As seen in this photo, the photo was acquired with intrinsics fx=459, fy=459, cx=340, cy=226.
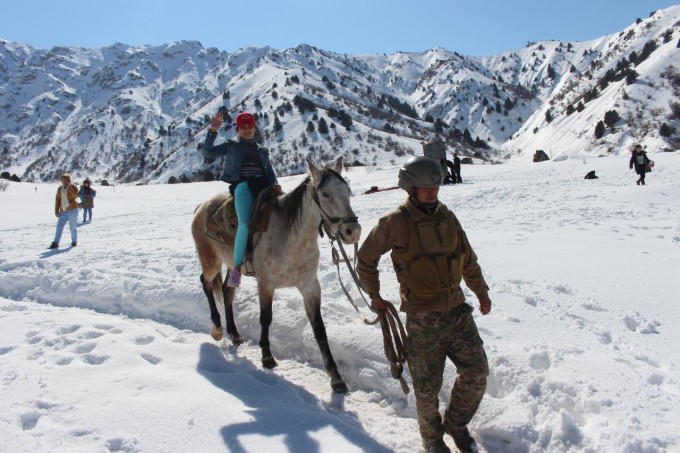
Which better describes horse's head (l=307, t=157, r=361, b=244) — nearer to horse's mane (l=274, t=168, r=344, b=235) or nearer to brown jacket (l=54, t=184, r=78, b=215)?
horse's mane (l=274, t=168, r=344, b=235)

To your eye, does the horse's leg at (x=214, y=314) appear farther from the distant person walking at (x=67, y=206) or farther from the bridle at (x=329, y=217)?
the distant person walking at (x=67, y=206)

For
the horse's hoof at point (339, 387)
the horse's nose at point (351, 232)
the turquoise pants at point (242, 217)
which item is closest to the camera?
the horse's nose at point (351, 232)

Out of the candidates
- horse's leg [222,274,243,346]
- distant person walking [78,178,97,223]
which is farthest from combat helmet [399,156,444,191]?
distant person walking [78,178,97,223]

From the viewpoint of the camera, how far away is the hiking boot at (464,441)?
3738mm

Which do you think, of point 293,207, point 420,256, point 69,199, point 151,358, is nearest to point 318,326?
point 293,207

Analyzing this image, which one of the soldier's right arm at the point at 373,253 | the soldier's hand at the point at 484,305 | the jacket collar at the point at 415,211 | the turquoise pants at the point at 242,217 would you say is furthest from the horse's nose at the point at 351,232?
the turquoise pants at the point at 242,217

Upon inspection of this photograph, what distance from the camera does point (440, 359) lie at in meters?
3.65

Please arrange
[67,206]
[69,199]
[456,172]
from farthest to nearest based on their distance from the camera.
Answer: [456,172] < [69,199] < [67,206]

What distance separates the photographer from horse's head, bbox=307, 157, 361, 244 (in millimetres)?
4293

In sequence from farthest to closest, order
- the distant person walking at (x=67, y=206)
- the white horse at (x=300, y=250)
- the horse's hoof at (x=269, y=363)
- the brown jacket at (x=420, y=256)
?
the distant person walking at (x=67, y=206) < the horse's hoof at (x=269, y=363) < the white horse at (x=300, y=250) < the brown jacket at (x=420, y=256)

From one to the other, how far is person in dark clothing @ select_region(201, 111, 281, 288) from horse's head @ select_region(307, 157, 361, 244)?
1321 millimetres

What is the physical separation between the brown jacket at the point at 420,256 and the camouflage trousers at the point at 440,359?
0.14m

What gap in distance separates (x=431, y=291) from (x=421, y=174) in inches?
34.5

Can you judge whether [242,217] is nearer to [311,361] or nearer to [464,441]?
[311,361]
